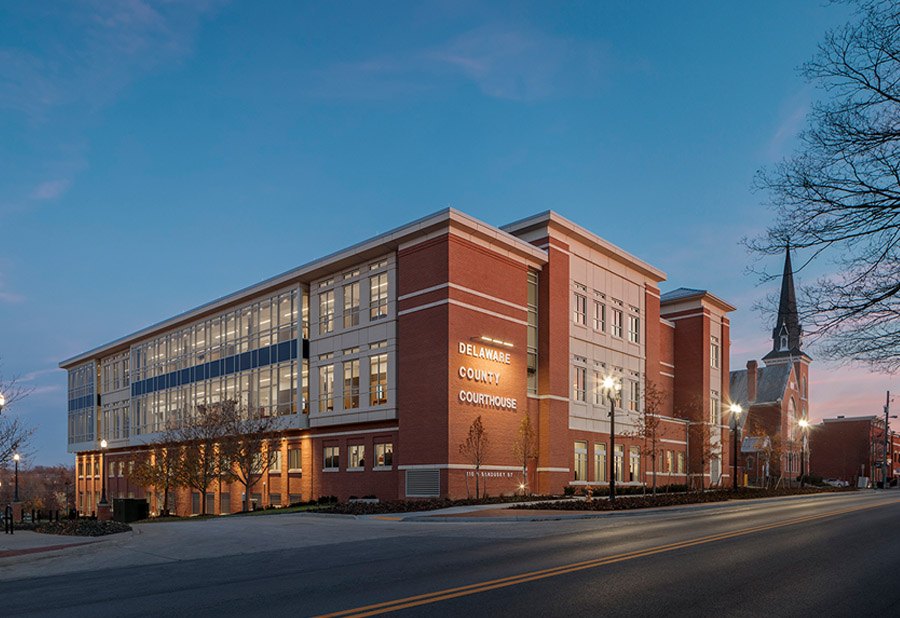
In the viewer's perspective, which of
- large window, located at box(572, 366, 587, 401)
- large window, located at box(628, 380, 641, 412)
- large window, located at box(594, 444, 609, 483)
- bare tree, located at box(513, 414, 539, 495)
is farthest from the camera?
large window, located at box(628, 380, 641, 412)

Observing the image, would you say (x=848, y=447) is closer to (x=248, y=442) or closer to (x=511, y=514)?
(x=248, y=442)

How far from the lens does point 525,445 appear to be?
40.6 m

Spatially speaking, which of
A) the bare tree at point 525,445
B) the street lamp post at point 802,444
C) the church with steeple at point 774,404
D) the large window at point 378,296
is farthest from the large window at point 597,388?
the church with steeple at point 774,404

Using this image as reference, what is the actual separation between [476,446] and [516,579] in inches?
1045

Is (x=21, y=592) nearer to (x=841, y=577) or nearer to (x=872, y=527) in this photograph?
(x=841, y=577)

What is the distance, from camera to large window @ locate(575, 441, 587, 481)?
47.0 meters

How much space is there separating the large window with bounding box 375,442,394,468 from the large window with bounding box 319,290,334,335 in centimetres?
816

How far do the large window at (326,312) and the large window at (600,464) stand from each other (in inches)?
737

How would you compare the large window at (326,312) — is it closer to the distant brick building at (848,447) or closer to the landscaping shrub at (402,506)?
the landscaping shrub at (402,506)

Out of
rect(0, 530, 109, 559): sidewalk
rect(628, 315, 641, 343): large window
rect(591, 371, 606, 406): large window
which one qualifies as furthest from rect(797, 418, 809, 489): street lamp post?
rect(0, 530, 109, 559): sidewalk

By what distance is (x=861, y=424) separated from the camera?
106188 millimetres

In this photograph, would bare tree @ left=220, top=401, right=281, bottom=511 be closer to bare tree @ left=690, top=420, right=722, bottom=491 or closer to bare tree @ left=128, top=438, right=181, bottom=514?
bare tree @ left=128, top=438, right=181, bottom=514

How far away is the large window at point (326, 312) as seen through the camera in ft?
150

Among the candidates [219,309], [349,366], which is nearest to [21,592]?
[349,366]
